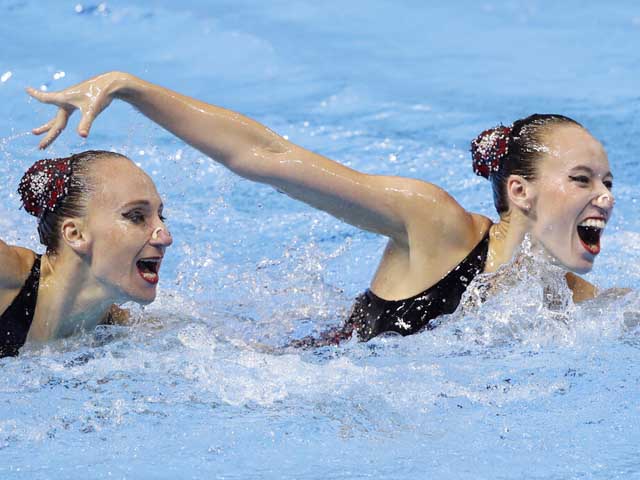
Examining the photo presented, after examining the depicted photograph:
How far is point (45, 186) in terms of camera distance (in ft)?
11.3

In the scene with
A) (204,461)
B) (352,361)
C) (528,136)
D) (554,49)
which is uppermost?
(554,49)

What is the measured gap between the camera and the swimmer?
134 inches

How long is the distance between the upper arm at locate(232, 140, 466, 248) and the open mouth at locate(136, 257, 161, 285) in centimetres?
38

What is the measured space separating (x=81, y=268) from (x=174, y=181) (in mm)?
2266

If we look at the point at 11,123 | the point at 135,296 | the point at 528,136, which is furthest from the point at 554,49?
the point at 135,296

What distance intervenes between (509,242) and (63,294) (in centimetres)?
140

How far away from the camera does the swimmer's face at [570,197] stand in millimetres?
3502

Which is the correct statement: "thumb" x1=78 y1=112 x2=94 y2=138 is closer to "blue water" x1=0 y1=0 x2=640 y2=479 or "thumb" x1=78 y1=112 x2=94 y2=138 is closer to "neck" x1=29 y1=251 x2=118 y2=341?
"neck" x1=29 y1=251 x2=118 y2=341

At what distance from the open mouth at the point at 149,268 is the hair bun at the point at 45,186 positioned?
0.31 metres

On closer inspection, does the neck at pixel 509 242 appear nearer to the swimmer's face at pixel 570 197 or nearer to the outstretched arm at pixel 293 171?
the swimmer's face at pixel 570 197

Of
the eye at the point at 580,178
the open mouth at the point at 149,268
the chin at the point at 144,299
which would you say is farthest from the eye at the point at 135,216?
the eye at the point at 580,178

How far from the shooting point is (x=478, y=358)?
141 inches

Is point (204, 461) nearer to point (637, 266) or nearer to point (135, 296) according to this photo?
point (135, 296)

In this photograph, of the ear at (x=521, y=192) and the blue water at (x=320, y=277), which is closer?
the blue water at (x=320, y=277)
